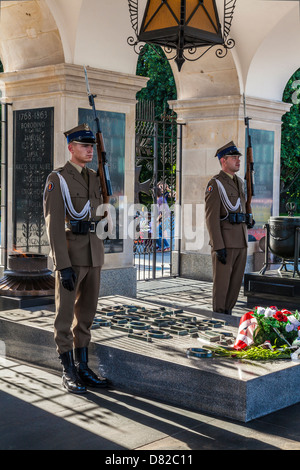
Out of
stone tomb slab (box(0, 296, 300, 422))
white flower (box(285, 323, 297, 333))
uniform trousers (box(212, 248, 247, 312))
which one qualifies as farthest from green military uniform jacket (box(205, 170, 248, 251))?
white flower (box(285, 323, 297, 333))

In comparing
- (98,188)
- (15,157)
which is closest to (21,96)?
(15,157)

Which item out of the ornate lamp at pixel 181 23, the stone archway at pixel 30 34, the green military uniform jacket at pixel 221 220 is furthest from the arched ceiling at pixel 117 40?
the green military uniform jacket at pixel 221 220

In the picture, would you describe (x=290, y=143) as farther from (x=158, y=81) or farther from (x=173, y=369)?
(x=173, y=369)

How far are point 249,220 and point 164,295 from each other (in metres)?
2.52

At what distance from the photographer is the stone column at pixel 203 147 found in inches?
425

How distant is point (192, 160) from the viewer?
11.3 m

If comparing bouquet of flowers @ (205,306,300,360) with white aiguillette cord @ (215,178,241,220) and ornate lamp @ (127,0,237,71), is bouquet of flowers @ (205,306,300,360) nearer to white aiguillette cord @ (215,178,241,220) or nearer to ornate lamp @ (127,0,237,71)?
white aiguillette cord @ (215,178,241,220)

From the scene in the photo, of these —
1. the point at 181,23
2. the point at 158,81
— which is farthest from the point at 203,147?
the point at 158,81

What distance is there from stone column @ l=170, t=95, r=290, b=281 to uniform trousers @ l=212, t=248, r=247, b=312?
3505 mm

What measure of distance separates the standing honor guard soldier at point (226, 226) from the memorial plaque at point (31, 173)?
2335 mm

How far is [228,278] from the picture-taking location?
7.46 meters
